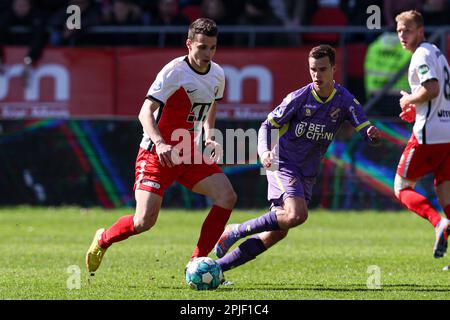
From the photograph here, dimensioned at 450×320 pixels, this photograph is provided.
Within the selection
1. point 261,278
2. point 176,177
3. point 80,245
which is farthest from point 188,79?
point 80,245

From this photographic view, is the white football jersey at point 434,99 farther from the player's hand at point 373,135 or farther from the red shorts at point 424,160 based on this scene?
the player's hand at point 373,135

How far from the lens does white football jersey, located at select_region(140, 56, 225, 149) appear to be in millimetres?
8898

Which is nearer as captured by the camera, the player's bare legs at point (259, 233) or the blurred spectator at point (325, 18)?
the player's bare legs at point (259, 233)

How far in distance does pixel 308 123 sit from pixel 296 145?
234 mm

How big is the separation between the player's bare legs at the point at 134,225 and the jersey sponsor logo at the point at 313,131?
1.34m

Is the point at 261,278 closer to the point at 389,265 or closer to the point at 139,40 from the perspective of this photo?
the point at 389,265

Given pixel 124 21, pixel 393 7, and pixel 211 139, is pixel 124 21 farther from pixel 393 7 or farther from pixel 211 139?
pixel 211 139

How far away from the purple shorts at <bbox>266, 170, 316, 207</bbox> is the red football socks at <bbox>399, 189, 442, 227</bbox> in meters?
0.87

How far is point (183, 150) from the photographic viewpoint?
9000 millimetres

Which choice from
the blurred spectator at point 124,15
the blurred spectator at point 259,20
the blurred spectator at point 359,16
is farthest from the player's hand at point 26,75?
the blurred spectator at point 359,16

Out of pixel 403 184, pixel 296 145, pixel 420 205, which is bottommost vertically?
pixel 420 205

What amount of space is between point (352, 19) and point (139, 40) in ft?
12.4

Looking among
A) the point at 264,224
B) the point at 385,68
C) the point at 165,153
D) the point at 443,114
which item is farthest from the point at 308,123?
the point at 385,68

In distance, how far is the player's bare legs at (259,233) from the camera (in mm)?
8836
